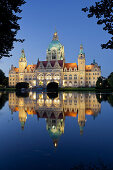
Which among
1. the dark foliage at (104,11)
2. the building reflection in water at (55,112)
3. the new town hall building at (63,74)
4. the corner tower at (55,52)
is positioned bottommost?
the building reflection in water at (55,112)

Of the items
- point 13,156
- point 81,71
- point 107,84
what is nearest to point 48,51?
point 81,71

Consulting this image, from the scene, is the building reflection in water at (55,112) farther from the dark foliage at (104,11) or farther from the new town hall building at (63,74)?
the new town hall building at (63,74)

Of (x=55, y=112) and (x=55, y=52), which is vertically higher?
(x=55, y=52)

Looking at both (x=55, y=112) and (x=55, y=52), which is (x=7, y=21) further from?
(x=55, y=52)

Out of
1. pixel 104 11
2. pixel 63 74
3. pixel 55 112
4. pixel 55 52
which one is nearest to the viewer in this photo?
pixel 104 11

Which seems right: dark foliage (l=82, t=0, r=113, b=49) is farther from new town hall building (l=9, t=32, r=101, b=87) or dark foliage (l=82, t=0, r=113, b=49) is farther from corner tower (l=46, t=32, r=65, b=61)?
corner tower (l=46, t=32, r=65, b=61)

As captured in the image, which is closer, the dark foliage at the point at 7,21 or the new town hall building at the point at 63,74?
the dark foliage at the point at 7,21

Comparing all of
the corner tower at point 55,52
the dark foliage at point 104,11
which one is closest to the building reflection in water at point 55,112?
the dark foliage at point 104,11

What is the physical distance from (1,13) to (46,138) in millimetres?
9027

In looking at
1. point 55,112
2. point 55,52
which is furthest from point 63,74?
point 55,112

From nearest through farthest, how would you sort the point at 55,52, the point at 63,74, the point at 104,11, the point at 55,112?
the point at 104,11, the point at 55,112, the point at 63,74, the point at 55,52

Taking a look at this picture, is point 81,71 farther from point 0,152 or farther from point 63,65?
point 0,152

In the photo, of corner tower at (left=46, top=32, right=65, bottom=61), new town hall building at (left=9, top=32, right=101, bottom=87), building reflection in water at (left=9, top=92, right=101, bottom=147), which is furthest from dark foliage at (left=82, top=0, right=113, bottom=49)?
corner tower at (left=46, top=32, right=65, bottom=61)

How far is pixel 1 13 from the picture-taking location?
11.7 meters
